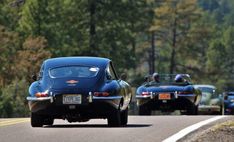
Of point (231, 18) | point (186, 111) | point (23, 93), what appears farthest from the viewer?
point (231, 18)

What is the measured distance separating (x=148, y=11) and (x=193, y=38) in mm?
8054

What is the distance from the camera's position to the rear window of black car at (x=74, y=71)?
57.7ft

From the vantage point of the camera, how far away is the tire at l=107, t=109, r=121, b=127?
17453 millimetres

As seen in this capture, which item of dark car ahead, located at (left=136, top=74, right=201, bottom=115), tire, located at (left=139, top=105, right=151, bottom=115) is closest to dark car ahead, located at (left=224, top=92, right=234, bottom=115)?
dark car ahead, located at (left=136, top=74, right=201, bottom=115)

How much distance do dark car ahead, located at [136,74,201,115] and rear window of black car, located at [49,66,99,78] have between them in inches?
350

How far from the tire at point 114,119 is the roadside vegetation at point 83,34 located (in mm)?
28439

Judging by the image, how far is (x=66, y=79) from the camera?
17.3m

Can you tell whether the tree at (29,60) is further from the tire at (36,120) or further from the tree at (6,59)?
the tire at (36,120)

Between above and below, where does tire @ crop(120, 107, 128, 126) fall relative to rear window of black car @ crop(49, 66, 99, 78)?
below

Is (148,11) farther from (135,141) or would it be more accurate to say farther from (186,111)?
(135,141)

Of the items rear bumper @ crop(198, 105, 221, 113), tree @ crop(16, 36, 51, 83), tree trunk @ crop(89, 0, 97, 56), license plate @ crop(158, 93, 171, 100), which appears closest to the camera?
license plate @ crop(158, 93, 171, 100)

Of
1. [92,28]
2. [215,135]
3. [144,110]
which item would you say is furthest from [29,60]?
[215,135]

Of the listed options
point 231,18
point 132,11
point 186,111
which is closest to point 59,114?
point 186,111

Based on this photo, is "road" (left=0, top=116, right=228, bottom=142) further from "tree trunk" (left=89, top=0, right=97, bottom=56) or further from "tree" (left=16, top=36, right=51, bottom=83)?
"tree trunk" (left=89, top=0, right=97, bottom=56)
